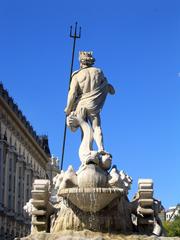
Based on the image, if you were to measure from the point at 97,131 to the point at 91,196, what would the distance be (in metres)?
2.77

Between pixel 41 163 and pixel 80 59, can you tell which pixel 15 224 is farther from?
pixel 80 59

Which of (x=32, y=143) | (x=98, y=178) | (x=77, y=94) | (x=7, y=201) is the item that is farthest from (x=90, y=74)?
(x=32, y=143)

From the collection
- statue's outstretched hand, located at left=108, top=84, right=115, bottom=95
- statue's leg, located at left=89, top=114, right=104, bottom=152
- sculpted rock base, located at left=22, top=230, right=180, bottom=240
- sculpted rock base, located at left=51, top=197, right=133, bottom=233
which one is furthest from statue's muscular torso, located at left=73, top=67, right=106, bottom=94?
sculpted rock base, located at left=22, top=230, right=180, bottom=240

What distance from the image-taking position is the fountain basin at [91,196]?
52.4ft

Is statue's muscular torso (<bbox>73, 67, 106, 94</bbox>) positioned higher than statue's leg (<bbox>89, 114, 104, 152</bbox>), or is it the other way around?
statue's muscular torso (<bbox>73, 67, 106, 94</bbox>)

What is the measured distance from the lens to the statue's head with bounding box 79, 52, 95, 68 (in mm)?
19078

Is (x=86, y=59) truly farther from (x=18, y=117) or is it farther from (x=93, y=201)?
(x=18, y=117)

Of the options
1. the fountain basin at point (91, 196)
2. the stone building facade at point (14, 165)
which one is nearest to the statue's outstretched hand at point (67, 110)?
the fountain basin at point (91, 196)

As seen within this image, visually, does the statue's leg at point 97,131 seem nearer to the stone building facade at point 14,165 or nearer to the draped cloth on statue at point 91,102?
the draped cloth on statue at point 91,102

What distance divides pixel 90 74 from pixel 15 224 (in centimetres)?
6607

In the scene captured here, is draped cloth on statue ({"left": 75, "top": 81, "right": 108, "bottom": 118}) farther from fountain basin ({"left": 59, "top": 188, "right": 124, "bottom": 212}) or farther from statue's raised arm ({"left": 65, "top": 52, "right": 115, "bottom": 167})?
fountain basin ({"left": 59, "top": 188, "right": 124, "bottom": 212})

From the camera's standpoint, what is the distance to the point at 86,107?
18.5 metres

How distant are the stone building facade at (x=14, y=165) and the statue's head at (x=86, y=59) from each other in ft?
173

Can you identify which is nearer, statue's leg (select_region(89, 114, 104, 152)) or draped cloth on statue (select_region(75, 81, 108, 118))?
statue's leg (select_region(89, 114, 104, 152))
